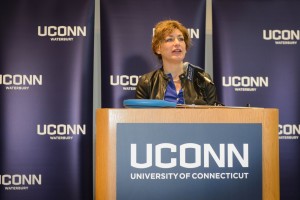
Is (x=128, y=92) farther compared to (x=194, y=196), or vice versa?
(x=128, y=92)

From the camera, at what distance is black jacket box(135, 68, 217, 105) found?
2680 millimetres

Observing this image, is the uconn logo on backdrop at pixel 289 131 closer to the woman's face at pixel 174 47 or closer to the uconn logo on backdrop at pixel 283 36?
the uconn logo on backdrop at pixel 283 36

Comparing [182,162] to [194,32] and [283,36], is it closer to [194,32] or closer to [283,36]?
[194,32]

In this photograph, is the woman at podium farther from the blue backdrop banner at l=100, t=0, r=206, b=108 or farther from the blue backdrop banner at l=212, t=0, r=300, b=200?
the blue backdrop banner at l=212, t=0, r=300, b=200

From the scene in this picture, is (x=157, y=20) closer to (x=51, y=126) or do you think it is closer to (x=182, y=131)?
(x=51, y=126)

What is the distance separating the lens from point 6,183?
3602 mm

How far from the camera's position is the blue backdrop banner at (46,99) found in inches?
142

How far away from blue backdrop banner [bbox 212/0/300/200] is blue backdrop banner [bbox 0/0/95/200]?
3.77ft

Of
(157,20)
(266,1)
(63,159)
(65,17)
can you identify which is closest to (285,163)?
(266,1)

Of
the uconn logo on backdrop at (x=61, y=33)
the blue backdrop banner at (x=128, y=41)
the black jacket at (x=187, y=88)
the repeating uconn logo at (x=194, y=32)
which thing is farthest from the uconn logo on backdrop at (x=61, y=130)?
the repeating uconn logo at (x=194, y=32)

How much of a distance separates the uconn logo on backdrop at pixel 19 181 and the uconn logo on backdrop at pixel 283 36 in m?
2.27

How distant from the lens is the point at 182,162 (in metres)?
1.53

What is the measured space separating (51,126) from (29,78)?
17.6 inches

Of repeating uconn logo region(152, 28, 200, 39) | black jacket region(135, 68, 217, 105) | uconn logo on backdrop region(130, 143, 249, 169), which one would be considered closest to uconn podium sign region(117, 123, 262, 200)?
uconn logo on backdrop region(130, 143, 249, 169)
